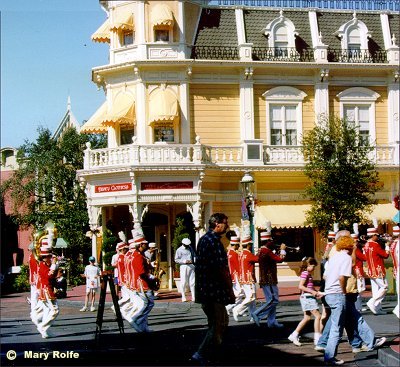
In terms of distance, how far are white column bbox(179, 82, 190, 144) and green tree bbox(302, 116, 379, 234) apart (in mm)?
4651

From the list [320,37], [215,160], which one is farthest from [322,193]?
[320,37]

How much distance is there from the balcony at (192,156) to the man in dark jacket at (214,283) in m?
7.25

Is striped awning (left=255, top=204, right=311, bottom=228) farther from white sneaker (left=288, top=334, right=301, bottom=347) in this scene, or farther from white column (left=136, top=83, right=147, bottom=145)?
white sneaker (left=288, top=334, right=301, bottom=347)

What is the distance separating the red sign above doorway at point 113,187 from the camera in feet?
57.6

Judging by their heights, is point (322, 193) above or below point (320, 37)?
below

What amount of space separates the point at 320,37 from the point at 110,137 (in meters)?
5.61

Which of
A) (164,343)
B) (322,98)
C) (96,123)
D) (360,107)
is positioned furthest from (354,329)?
(96,123)

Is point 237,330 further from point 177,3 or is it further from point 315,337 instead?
point 177,3

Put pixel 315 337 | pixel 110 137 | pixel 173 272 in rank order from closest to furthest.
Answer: pixel 315 337 → pixel 173 272 → pixel 110 137

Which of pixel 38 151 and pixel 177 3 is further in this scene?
pixel 177 3

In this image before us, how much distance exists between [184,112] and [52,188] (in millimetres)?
5779

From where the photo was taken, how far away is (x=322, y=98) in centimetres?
2084

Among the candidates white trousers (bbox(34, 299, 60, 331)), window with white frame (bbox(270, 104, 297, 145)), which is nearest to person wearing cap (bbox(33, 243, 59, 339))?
white trousers (bbox(34, 299, 60, 331))

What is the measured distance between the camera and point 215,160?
782 inches
